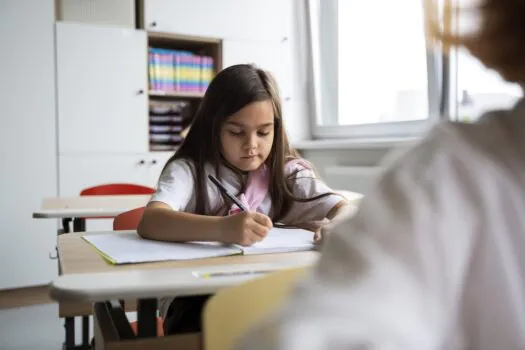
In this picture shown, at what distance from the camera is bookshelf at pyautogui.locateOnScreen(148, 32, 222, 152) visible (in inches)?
154

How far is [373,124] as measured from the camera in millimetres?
3869

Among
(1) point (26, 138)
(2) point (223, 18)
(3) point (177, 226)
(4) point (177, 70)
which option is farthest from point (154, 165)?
(3) point (177, 226)

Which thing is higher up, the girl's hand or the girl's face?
the girl's face

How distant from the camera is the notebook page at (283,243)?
1092 millimetres

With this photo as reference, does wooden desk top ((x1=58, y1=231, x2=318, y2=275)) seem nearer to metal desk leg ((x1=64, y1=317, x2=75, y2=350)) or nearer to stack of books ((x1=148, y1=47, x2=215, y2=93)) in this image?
metal desk leg ((x1=64, y1=317, x2=75, y2=350))

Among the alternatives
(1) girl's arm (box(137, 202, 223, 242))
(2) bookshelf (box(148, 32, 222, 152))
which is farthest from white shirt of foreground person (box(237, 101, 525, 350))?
(2) bookshelf (box(148, 32, 222, 152))

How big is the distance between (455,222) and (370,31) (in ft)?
12.2

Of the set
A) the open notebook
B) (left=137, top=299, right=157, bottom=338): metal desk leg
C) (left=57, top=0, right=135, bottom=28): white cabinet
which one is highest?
(left=57, top=0, right=135, bottom=28): white cabinet

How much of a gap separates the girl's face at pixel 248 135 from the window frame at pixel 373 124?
4.71ft

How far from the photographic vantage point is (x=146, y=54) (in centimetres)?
381

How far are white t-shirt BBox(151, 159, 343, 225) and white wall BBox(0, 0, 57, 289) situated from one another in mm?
2246

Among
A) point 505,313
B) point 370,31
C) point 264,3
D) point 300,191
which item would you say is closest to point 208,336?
Answer: point 505,313

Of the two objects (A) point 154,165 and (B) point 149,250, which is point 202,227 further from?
(A) point 154,165

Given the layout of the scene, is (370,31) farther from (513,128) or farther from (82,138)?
(513,128)
